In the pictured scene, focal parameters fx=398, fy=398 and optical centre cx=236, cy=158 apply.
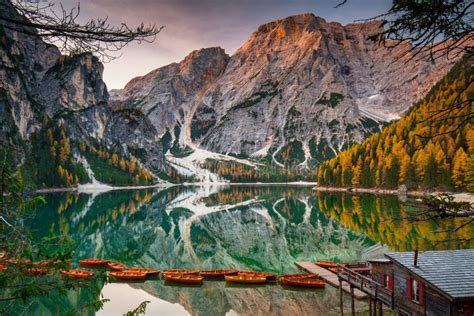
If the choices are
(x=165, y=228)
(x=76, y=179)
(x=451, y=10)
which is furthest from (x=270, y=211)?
(x=76, y=179)

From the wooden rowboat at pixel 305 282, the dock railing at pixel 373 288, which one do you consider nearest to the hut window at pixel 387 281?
the dock railing at pixel 373 288

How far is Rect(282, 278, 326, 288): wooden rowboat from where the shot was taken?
33.4 m

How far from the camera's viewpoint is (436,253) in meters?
19.3

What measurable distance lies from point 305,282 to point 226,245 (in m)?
24.9

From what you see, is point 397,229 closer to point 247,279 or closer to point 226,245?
point 226,245

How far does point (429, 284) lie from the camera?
1659 cm

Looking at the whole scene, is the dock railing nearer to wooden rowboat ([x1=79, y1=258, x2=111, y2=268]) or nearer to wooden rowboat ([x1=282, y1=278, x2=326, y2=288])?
wooden rowboat ([x1=282, y1=278, x2=326, y2=288])

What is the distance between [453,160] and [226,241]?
255 ft

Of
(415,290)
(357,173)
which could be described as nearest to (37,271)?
(415,290)

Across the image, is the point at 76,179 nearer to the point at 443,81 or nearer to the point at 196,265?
the point at 196,265

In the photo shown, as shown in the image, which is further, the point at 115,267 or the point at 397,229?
the point at 397,229

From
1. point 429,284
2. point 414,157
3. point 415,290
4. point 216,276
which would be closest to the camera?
point 429,284

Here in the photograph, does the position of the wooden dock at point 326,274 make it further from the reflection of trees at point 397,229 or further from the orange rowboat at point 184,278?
the orange rowboat at point 184,278

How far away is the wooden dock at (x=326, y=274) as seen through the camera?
92.4ft
